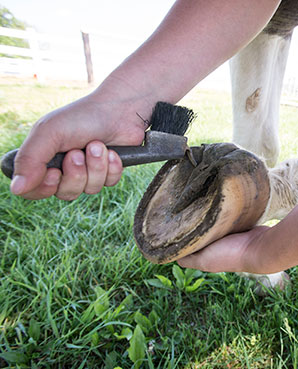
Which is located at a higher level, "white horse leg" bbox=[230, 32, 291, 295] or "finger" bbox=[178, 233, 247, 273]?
"white horse leg" bbox=[230, 32, 291, 295]

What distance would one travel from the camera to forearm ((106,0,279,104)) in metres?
0.94

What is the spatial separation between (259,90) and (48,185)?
114cm

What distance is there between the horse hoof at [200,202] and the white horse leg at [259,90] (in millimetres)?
630

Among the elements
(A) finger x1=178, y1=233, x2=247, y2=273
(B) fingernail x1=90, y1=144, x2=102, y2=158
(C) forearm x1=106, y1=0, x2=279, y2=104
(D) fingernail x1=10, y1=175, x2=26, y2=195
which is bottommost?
(A) finger x1=178, y1=233, x2=247, y2=273

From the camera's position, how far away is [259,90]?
1.41m

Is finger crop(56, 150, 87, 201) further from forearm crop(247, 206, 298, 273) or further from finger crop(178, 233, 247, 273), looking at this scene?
forearm crop(247, 206, 298, 273)

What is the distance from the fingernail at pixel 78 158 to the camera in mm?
825

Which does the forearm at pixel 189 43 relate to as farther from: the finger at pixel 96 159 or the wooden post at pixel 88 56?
the wooden post at pixel 88 56

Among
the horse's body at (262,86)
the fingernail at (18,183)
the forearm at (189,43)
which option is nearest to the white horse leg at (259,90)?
the horse's body at (262,86)

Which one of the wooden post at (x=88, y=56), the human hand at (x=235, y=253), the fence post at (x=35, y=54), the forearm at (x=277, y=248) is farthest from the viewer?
the fence post at (x=35, y=54)

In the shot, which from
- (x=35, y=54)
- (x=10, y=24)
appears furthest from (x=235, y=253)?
(x=10, y=24)

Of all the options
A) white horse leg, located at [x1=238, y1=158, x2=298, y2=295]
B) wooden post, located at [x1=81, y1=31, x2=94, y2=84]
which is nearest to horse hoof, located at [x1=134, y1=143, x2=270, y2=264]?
white horse leg, located at [x1=238, y1=158, x2=298, y2=295]

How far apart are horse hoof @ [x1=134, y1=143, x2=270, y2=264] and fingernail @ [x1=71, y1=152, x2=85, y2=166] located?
30 cm

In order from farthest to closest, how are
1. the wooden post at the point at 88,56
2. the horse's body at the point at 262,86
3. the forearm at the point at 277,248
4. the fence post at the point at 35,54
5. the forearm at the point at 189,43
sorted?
the fence post at the point at 35,54
the wooden post at the point at 88,56
the horse's body at the point at 262,86
the forearm at the point at 189,43
the forearm at the point at 277,248
